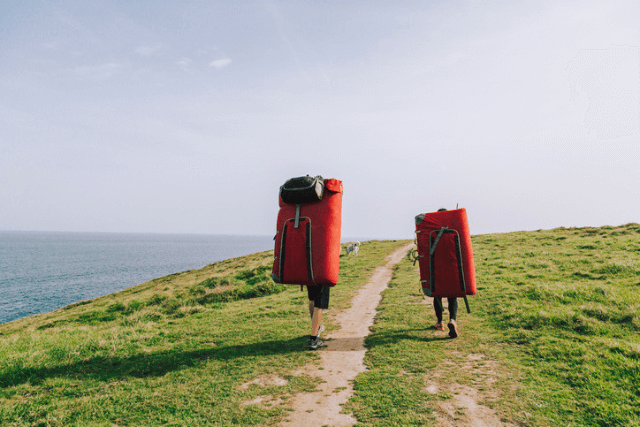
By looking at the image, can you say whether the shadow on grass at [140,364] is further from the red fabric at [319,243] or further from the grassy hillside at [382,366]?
the red fabric at [319,243]

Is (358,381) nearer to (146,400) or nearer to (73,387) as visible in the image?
(146,400)

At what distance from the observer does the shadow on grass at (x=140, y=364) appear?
19.8ft

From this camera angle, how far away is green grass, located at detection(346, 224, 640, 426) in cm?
457

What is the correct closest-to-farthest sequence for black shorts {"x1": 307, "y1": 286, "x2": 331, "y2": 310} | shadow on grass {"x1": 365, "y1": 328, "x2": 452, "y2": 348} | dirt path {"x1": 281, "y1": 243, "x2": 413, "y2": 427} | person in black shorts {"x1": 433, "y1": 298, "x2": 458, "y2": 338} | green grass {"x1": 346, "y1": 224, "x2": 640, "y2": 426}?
dirt path {"x1": 281, "y1": 243, "x2": 413, "y2": 427} < green grass {"x1": 346, "y1": 224, "x2": 640, "y2": 426} < black shorts {"x1": 307, "y1": 286, "x2": 331, "y2": 310} < shadow on grass {"x1": 365, "y1": 328, "x2": 452, "y2": 348} < person in black shorts {"x1": 433, "y1": 298, "x2": 458, "y2": 338}

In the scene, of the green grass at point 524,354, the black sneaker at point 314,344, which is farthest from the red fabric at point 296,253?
the green grass at point 524,354

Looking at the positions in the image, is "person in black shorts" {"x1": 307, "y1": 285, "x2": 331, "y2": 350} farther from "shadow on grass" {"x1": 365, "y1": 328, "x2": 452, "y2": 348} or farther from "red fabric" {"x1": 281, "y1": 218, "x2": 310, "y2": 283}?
"shadow on grass" {"x1": 365, "y1": 328, "x2": 452, "y2": 348}

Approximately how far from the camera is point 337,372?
5914 millimetres

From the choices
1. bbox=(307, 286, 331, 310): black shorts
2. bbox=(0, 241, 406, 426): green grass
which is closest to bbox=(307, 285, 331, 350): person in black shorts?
bbox=(307, 286, 331, 310): black shorts

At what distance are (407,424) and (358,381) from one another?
1358mm

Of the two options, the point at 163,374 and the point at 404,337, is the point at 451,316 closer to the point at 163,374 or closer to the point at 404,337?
the point at 404,337

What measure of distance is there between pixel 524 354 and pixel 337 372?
3.97 m

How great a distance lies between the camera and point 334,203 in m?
6.75

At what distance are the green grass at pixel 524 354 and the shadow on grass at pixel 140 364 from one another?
236 centimetres

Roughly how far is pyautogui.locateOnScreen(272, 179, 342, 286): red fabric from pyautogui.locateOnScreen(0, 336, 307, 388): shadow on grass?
5.99ft
